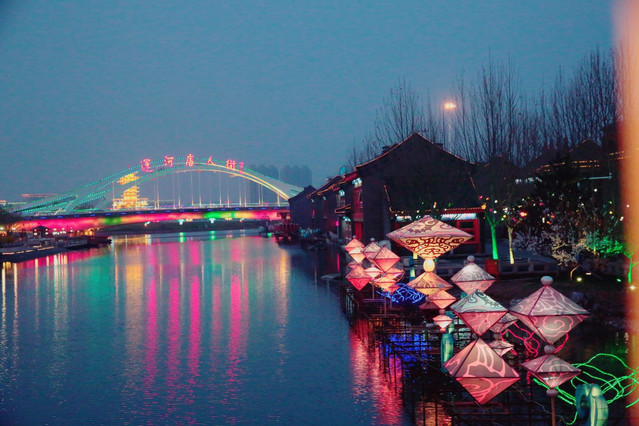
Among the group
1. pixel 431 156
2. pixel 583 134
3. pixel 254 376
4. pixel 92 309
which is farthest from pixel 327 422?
pixel 431 156

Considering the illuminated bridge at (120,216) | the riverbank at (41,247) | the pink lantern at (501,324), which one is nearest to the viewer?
the pink lantern at (501,324)

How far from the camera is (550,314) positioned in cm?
1175

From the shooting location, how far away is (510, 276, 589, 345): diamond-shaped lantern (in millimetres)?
11758

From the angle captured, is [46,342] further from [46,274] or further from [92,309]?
[46,274]

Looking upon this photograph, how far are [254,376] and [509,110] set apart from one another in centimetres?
2537

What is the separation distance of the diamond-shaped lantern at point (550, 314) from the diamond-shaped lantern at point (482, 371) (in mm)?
908

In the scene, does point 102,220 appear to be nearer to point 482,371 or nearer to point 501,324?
point 501,324

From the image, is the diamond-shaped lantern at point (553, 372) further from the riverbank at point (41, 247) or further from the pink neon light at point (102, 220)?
the pink neon light at point (102, 220)

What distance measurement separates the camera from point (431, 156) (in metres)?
41.8

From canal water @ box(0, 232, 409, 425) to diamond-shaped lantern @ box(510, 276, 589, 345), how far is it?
344 cm

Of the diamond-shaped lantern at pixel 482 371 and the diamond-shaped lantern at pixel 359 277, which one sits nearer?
the diamond-shaped lantern at pixel 482 371

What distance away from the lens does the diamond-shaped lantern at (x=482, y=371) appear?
465 inches

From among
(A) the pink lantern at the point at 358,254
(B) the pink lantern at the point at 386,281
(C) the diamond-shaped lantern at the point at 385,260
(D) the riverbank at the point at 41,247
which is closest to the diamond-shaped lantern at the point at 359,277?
(C) the diamond-shaped lantern at the point at 385,260

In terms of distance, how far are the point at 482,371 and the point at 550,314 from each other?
5.11 ft
